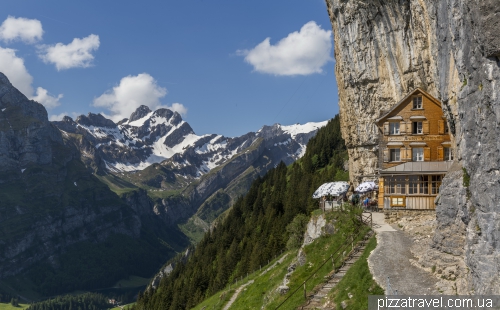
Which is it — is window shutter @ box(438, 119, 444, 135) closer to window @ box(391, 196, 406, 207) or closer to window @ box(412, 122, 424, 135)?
window @ box(412, 122, 424, 135)

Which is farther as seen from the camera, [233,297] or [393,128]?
[233,297]

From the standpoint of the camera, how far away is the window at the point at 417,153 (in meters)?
50.7

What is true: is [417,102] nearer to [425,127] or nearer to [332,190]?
[425,127]

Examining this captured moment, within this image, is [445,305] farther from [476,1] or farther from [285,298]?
[476,1]

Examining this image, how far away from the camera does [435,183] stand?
42.8 m

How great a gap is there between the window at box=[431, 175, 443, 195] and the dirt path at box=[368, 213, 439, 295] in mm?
6945

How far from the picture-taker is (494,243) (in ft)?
70.7

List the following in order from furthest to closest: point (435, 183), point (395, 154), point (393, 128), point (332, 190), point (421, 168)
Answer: point (332, 190)
point (393, 128)
point (395, 154)
point (421, 168)
point (435, 183)

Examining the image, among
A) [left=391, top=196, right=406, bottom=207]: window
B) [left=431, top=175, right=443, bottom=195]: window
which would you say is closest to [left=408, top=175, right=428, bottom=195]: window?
[left=431, top=175, right=443, bottom=195]: window

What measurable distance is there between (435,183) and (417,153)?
880cm

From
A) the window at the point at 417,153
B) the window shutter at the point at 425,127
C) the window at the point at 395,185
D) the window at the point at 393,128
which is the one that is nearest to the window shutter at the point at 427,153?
the window at the point at 417,153

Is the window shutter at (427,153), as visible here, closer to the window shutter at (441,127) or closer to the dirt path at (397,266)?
the window shutter at (441,127)

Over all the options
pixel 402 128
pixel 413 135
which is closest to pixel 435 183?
pixel 413 135

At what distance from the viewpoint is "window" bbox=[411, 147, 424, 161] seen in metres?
50.7
